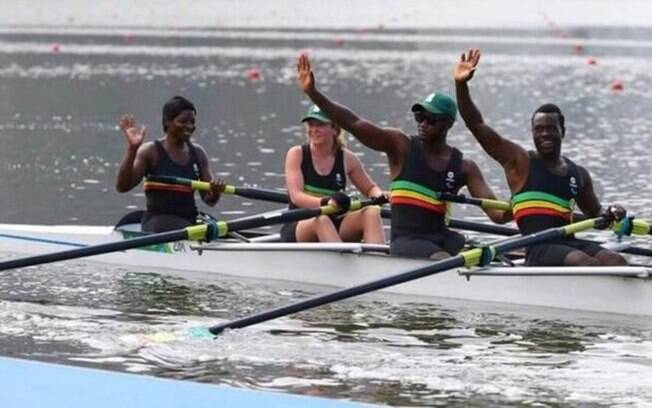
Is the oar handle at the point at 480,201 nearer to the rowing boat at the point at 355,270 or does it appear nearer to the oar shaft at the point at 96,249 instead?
the rowing boat at the point at 355,270

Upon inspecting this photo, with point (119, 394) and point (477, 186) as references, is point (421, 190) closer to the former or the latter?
point (477, 186)

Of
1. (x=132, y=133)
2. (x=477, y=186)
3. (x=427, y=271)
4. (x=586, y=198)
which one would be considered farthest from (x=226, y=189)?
(x=427, y=271)

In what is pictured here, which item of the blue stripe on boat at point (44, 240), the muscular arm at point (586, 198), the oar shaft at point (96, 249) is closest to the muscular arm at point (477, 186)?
the muscular arm at point (586, 198)

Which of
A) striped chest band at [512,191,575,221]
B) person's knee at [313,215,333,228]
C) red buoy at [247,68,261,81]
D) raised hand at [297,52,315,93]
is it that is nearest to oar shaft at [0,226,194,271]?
raised hand at [297,52,315,93]

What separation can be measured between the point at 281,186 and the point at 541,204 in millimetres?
9124

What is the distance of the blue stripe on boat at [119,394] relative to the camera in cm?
694

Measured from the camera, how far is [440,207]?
1132 cm

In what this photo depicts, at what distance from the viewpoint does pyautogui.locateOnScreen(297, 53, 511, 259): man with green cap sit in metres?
10.9

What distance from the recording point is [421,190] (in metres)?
11.2

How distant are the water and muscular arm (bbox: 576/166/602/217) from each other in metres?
0.86

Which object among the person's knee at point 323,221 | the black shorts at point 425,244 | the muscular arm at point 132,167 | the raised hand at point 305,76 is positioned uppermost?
the raised hand at point 305,76

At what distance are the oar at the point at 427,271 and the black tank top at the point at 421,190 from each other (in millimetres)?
962

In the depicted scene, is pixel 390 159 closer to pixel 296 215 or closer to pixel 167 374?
pixel 296 215

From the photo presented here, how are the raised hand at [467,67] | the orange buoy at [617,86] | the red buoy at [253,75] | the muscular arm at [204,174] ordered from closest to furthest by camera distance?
1. the raised hand at [467,67]
2. the muscular arm at [204,174]
3. the orange buoy at [617,86]
4. the red buoy at [253,75]
